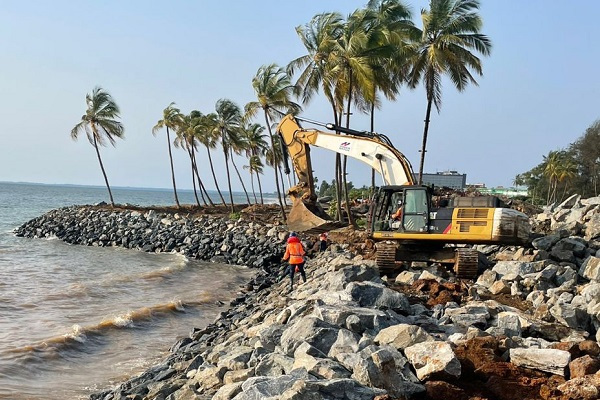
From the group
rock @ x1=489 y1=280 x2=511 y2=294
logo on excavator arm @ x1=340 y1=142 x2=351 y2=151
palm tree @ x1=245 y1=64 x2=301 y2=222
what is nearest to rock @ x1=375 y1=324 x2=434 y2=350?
rock @ x1=489 y1=280 x2=511 y2=294

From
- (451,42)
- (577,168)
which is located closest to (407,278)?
(451,42)

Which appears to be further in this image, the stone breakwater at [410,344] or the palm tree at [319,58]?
the palm tree at [319,58]

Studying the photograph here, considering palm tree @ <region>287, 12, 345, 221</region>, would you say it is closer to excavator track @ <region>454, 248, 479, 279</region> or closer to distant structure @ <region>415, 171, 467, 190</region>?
excavator track @ <region>454, 248, 479, 279</region>

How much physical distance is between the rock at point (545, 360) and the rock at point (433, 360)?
97cm

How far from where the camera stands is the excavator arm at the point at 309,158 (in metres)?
15.6

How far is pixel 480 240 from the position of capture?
41.8 feet

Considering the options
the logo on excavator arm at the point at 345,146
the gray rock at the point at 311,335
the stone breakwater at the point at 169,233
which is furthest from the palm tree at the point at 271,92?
the gray rock at the point at 311,335

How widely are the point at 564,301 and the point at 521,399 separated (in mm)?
4528

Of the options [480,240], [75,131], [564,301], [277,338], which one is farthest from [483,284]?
[75,131]

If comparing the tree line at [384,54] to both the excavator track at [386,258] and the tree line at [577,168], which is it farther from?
the tree line at [577,168]

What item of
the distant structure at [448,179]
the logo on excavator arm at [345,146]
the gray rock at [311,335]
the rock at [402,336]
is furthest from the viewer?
the distant structure at [448,179]

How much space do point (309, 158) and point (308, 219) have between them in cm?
218

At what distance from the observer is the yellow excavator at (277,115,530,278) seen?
1269 centimetres

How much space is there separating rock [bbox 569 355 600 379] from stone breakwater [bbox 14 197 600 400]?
0.04ft
